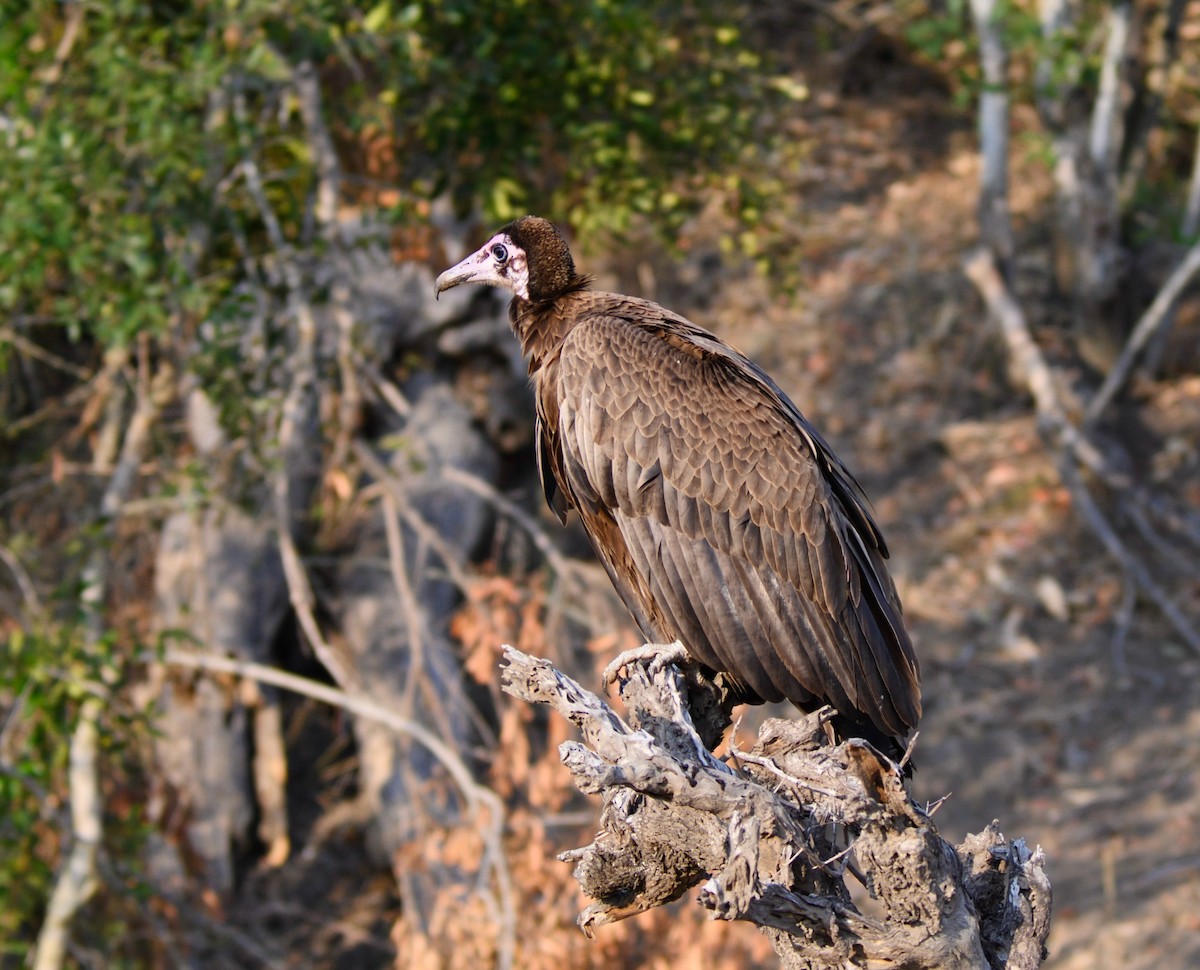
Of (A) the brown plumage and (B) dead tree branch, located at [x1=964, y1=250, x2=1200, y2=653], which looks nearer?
(A) the brown plumage

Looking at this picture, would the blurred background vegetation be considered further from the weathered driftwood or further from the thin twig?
the weathered driftwood

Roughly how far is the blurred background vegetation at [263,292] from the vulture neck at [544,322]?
134cm

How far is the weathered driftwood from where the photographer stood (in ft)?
8.07

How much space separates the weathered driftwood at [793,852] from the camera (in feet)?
8.07

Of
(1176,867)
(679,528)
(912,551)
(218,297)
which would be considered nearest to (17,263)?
(218,297)

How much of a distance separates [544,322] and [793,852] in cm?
180

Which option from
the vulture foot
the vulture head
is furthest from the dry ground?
the vulture head

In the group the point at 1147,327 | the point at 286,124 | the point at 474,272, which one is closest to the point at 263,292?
the point at 286,124

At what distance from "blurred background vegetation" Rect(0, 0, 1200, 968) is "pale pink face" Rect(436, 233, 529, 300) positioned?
118 centimetres

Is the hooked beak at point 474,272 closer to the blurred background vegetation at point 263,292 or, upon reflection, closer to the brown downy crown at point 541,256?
the brown downy crown at point 541,256

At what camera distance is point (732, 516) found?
11.8 feet

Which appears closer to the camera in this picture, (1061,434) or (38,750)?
(38,750)

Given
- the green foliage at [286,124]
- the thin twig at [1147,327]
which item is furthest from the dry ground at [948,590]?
the green foliage at [286,124]

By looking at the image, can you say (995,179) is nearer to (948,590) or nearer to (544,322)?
(948,590)
